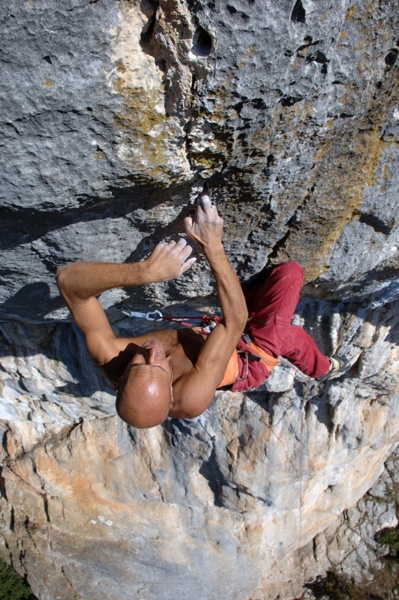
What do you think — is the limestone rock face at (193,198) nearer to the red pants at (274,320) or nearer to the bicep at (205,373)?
the red pants at (274,320)

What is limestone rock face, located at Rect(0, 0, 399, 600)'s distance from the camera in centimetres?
120

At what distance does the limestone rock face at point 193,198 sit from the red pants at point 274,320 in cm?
11

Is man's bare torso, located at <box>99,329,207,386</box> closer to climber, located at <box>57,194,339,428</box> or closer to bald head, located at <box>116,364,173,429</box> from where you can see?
climber, located at <box>57,194,339,428</box>

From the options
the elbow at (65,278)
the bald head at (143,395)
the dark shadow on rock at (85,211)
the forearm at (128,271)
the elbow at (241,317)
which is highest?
the dark shadow on rock at (85,211)

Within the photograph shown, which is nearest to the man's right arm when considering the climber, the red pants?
the climber

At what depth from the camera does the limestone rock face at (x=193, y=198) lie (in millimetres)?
1200

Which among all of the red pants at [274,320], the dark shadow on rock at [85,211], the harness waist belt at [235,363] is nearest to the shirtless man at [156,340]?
the dark shadow on rock at [85,211]

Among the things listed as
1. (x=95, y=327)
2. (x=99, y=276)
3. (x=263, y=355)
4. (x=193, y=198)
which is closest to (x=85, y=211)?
(x=99, y=276)

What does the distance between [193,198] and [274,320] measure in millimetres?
825

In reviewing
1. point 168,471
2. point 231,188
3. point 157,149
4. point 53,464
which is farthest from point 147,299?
point 53,464

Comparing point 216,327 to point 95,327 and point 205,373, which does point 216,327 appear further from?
point 95,327

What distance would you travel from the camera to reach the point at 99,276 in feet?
5.55

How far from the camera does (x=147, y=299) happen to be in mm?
2459

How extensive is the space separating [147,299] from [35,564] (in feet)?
15.9
